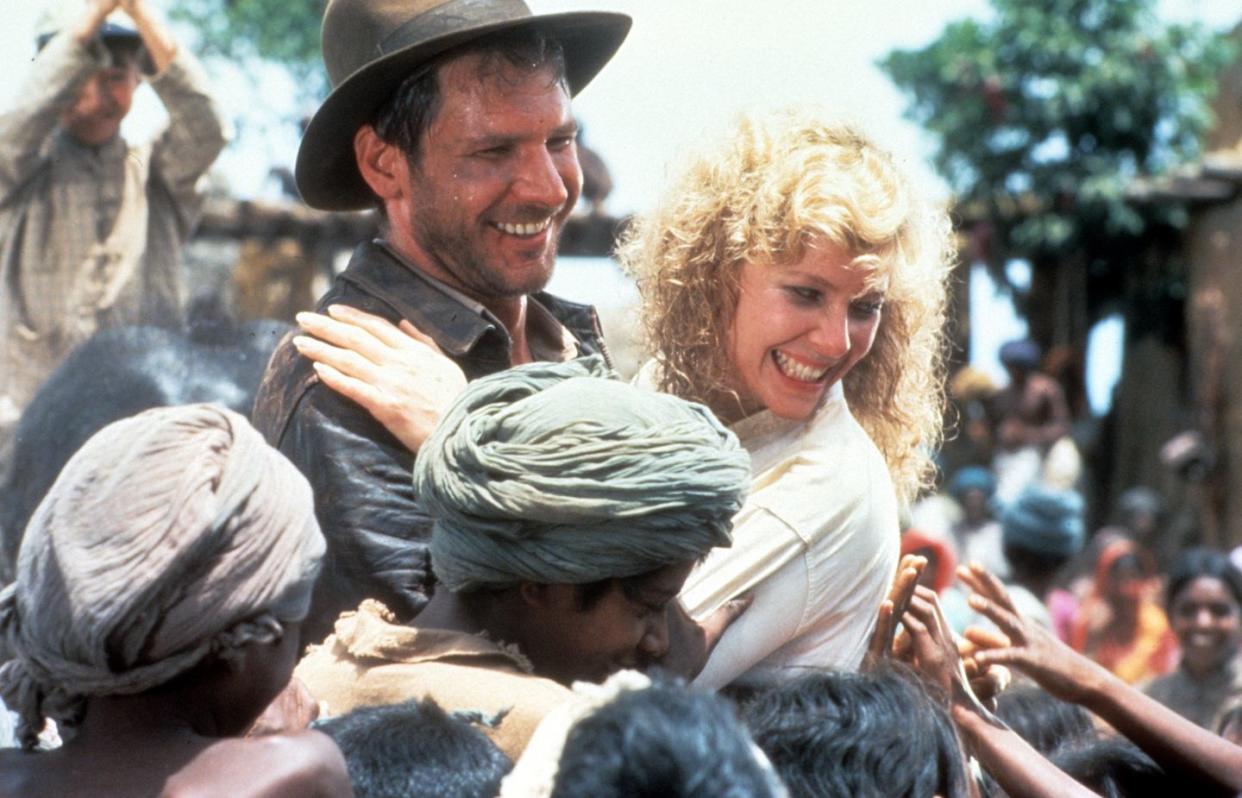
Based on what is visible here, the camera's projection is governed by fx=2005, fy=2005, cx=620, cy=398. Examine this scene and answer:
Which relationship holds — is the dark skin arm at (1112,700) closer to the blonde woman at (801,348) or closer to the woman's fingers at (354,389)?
the blonde woman at (801,348)

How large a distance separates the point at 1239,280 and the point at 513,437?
12.2 meters

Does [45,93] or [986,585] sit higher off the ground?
[45,93]

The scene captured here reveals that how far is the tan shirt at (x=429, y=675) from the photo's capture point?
275 centimetres

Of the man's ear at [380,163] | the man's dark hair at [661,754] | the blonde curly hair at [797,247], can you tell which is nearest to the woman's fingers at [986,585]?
the blonde curly hair at [797,247]

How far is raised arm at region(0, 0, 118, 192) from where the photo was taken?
6.58 metres

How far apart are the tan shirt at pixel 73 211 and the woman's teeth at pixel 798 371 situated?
137 inches

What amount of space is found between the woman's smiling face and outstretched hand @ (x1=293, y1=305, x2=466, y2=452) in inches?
21.2

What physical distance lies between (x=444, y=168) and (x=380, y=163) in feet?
0.59

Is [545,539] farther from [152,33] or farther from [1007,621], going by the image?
[152,33]

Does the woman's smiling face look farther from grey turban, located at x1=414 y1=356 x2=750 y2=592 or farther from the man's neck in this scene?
grey turban, located at x1=414 y1=356 x2=750 y2=592

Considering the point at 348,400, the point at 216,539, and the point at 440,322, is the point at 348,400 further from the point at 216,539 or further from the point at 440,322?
the point at 216,539

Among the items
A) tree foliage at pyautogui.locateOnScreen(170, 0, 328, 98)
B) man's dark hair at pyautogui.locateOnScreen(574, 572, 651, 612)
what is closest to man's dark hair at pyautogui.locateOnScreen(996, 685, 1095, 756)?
man's dark hair at pyautogui.locateOnScreen(574, 572, 651, 612)

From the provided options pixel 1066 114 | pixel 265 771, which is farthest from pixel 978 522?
pixel 265 771

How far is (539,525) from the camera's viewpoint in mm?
2715
